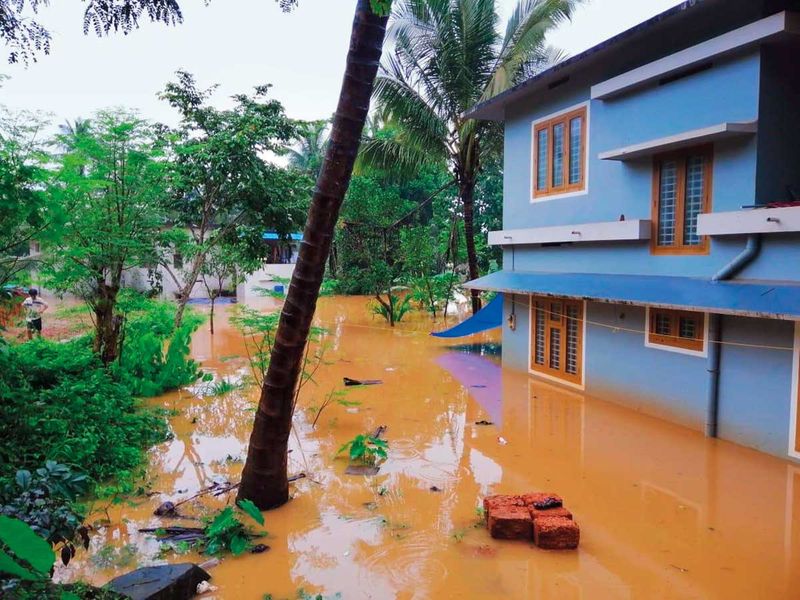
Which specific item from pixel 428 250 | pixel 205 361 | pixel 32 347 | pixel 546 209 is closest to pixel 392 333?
pixel 428 250

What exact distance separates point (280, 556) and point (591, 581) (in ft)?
7.71

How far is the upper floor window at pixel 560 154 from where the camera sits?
30.9 feet

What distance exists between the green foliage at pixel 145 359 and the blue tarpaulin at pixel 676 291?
5788 millimetres

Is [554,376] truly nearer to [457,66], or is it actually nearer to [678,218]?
[678,218]

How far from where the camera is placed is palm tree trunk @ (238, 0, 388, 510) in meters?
4.38

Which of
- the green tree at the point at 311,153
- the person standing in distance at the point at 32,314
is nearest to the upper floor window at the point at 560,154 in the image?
the person standing in distance at the point at 32,314

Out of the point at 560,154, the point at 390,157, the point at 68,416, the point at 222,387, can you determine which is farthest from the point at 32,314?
the point at 560,154

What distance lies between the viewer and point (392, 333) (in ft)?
55.4

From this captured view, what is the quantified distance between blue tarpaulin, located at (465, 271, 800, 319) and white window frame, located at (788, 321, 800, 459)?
55 centimetres

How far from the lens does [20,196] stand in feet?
18.5

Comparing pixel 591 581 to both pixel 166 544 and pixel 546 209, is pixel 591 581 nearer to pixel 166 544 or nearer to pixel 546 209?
pixel 166 544

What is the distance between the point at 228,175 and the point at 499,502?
34.5 feet

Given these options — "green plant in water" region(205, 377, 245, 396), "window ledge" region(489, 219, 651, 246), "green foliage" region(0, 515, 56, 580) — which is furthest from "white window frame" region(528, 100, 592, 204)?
"green foliage" region(0, 515, 56, 580)

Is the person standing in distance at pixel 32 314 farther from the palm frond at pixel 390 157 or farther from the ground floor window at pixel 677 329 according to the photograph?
the ground floor window at pixel 677 329
